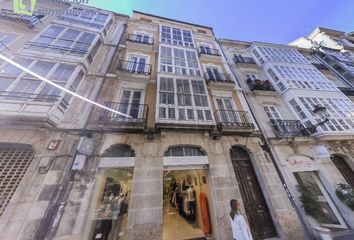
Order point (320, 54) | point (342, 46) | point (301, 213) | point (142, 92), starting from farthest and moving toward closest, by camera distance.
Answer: point (342, 46)
point (320, 54)
point (142, 92)
point (301, 213)

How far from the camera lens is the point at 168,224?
7.78 meters

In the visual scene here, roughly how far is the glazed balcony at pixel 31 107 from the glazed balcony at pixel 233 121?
728cm

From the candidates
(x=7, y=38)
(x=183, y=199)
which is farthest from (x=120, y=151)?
(x=7, y=38)

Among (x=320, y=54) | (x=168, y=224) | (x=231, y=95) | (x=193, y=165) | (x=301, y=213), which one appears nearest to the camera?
(x=301, y=213)

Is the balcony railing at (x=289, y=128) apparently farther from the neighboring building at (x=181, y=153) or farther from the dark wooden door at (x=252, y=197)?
the dark wooden door at (x=252, y=197)

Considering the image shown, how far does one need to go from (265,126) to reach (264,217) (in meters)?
4.87

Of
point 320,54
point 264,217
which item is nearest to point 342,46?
point 320,54

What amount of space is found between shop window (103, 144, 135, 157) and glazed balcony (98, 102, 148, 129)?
931mm

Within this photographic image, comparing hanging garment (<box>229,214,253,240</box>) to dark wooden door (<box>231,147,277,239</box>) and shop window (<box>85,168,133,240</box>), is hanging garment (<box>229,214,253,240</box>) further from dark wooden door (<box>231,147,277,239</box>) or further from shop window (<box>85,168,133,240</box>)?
shop window (<box>85,168,133,240</box>)

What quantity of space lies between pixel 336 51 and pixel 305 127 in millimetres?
15907

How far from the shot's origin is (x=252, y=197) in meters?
6.71

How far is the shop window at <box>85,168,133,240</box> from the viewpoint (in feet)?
17.4

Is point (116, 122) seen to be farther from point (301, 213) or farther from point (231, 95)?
point (301, 213)

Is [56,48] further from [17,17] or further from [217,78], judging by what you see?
[217,78]
